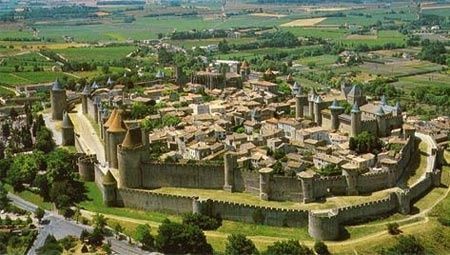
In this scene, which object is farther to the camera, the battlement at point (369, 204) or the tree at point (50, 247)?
the battlement at point (369, 204)

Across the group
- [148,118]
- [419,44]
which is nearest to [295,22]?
[419,44]

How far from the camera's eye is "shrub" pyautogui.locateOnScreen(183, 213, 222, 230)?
107 ft

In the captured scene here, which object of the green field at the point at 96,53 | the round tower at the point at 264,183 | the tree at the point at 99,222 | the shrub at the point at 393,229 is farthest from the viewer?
the green field at the point at 96,53

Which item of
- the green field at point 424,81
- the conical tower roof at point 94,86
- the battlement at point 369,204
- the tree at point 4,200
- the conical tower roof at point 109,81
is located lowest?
the green field at point 424,81

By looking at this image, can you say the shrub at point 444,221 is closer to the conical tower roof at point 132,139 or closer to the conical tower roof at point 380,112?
the conical tower roof at point 380,112

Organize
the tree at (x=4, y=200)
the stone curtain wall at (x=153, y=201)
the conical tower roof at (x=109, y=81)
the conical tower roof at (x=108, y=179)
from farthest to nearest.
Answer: the conical tower roof at (x=109, y=81) < the tree at (x=4, y=200) < the conical tower roof at (x=108, y=179) < the stone curtain wall at (x=153, y=201)

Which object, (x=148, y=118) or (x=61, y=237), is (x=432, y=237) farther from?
(x=148, y=118)

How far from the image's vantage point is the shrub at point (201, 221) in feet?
107

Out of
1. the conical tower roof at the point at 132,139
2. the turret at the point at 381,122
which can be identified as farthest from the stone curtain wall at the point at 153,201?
the turret at the point at 381,122

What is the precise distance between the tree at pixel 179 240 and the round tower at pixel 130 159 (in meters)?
6.22

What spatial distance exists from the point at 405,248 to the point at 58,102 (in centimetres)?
3109

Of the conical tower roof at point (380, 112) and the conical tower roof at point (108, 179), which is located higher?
the conical tower roof at point (380, 112)

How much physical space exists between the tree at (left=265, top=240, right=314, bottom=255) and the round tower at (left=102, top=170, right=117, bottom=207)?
978 cm

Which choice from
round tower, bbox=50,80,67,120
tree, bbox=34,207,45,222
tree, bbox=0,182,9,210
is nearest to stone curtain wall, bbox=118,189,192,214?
tree, bbox=34,207,45,222
